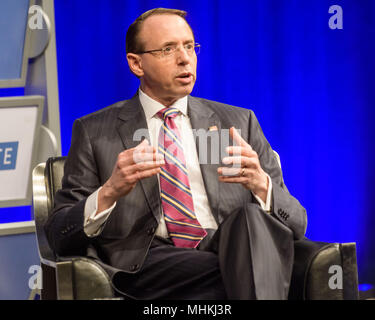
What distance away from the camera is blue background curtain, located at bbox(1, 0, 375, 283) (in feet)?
10.3

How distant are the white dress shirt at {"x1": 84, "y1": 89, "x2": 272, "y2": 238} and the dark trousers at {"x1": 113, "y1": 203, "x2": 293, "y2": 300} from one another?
12cm

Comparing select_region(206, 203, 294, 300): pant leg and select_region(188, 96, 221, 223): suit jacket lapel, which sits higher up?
select_region(188, 96, 221, 223): suit jacket lapel

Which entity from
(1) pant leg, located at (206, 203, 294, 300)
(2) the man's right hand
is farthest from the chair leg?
(1) pant leg, located at (206, 203, 294, 300)

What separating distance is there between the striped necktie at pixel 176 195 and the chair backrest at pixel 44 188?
18.5 inches

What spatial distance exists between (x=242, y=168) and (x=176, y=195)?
361mm

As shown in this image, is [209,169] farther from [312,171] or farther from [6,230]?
[312,171]

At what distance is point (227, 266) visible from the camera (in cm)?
186

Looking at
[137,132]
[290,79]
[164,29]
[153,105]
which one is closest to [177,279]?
[137,132]

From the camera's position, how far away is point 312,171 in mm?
3623

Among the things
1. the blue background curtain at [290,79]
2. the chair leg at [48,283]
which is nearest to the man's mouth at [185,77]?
the chair leg at [48,283]

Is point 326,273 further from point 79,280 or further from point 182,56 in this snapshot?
point 182,56

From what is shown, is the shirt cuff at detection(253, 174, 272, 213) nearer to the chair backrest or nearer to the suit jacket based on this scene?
the suit jacket

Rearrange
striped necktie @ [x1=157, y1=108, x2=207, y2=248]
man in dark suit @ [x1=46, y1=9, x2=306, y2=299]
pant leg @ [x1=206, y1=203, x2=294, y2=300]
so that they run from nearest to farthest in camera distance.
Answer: pant leg @ [x1=206, y1=203, x2=294, y2=300]
man in dark suit @ [x1=46, y1=9, x2=306, y2=299]
striped necktie @ [x1=157, y1=108, x2=207, y2=248]
